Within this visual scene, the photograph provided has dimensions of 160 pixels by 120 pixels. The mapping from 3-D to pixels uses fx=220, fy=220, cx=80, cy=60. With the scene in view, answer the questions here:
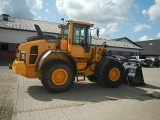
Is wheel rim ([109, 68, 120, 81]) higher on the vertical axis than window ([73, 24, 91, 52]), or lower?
lower

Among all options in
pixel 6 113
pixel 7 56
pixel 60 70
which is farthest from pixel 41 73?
pixel 7 56

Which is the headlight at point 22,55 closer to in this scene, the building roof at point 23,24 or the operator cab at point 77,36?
the operator cab at point 77,36

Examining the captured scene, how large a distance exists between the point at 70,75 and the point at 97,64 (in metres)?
1.97

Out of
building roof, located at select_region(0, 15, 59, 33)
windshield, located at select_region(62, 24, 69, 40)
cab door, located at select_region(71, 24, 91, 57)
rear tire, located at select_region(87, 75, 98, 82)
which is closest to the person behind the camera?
cab door, located at select_region(71, 24, 91, 57)

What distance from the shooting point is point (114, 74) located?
36.4 feet

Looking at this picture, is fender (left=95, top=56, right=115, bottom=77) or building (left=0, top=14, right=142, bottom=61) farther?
building (left=0, top=14, right=142, bottom=61)

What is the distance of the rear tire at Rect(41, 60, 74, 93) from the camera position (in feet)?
30.2

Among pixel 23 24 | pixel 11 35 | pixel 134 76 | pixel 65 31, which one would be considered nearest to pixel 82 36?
pixel 65 31

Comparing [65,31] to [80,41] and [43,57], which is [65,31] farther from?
[43,57]

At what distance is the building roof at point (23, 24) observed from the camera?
101 ft

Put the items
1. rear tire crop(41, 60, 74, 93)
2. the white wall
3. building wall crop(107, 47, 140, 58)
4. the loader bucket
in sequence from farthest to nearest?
building wall crop(107, 47, 140, 58), the white wall, the loader bucket, rear tire crop(41, 60, 74, 93)

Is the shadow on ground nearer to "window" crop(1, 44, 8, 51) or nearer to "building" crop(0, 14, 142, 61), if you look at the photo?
"building" crop(0, 14, 142, 61)

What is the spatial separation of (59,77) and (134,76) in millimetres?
4387

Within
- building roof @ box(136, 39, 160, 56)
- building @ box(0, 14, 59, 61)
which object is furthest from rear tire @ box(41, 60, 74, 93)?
building roof @ box(136, 39, 160, 56)
